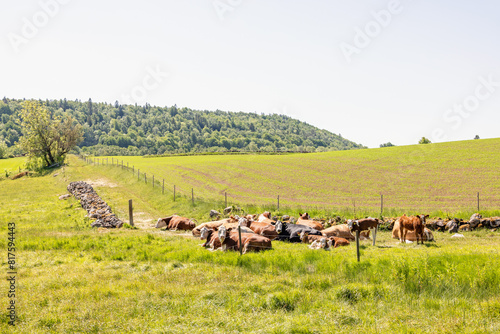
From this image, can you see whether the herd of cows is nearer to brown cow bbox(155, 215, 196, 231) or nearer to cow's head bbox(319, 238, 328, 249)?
cow's head bbox(319, 238, 328, 249)

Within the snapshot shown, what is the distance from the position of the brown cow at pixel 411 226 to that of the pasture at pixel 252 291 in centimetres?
137

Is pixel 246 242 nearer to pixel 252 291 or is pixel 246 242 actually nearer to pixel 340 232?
pixel 252 291

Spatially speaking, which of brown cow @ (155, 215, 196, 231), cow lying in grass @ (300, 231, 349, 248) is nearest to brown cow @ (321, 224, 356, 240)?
cow lying in grass @ (300, 231, 349, 248)

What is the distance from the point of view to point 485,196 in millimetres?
29328

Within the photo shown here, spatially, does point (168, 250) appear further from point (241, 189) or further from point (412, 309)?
point (241, 189)

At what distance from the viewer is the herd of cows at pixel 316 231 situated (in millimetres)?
13367

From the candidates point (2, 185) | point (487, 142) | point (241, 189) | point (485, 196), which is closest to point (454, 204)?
point (485, 196)

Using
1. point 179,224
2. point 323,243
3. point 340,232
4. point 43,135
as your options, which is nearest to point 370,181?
point 340,232

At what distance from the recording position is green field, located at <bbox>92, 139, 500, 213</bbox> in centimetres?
2875

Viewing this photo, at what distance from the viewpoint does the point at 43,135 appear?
58.3 m

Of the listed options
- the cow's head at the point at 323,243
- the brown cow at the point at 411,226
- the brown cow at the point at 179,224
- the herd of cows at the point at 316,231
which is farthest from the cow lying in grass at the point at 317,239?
the brown cow at the point at 179,224

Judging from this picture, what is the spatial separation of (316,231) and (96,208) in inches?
648

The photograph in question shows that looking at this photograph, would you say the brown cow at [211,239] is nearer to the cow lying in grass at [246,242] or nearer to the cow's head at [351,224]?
the cow lying in grass at [246,242]

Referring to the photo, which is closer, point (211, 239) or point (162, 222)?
point (211, 239)
